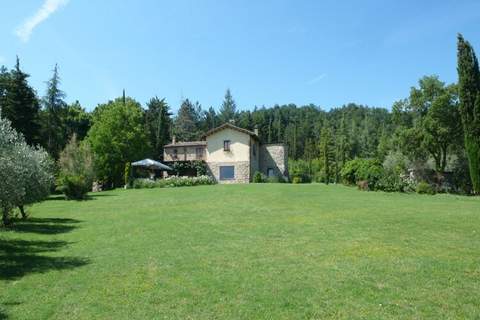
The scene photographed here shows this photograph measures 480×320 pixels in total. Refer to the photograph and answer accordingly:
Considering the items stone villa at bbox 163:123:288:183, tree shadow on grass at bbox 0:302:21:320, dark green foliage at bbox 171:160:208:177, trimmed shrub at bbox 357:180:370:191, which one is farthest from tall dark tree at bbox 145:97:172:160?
tree shadow on grass at bbox 0:302:21:320

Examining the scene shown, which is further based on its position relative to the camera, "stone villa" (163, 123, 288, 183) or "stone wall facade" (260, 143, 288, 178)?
"stone wall facade" (260, 143, 288, 178)

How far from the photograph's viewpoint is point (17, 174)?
12977 mm

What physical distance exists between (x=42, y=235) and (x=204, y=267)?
8.38 metres

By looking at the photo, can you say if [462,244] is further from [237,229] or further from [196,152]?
[196,152]

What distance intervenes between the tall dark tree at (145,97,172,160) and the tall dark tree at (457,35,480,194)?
4189 cm

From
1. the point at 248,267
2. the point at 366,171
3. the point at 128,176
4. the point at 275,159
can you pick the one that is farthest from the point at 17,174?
the point at 275,159

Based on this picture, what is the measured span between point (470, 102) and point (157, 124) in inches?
1978

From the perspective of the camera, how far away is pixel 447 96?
116 ft

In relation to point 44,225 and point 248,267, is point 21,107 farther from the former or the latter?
point 248,267

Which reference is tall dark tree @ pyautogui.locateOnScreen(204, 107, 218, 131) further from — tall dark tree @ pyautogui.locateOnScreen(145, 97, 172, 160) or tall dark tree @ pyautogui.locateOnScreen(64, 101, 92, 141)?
tall dark tree @ pyautogui.locateOnScreen(64, 101, 92, 141)

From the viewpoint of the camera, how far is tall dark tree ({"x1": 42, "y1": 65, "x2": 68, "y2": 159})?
1949 inches

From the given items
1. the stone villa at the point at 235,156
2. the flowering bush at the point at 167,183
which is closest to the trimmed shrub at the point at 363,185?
the flowering bush at the point at 167,183

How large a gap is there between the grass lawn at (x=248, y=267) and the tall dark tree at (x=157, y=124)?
149 feet

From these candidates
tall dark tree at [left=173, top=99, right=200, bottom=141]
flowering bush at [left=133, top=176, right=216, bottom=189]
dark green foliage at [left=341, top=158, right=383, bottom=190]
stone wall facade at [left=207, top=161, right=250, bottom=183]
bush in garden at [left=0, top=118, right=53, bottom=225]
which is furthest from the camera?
tall dark tree at [left=173, top=99, right=200, bottom=141]
